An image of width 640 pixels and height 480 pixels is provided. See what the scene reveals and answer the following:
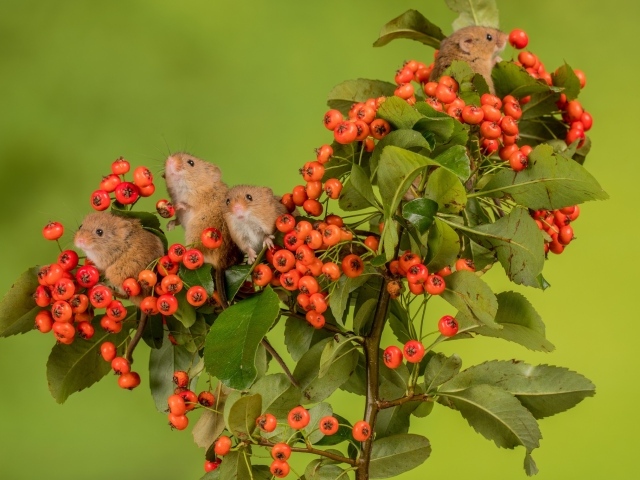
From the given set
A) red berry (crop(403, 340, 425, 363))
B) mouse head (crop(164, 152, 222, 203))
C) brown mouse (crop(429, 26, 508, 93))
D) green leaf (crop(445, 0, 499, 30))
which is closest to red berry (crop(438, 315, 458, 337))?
red berry (crop(403, 340, 425, 363))

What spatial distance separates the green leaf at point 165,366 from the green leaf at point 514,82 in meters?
0.63

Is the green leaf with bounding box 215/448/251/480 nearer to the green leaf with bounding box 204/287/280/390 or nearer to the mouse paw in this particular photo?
the green leaf with bounding box 204/287/280/390

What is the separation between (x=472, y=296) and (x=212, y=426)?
1.43ft

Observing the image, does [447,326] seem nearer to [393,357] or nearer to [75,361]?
[393,357]

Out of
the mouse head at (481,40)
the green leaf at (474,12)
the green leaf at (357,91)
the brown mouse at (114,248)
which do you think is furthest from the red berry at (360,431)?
the green leaf at (474,12)

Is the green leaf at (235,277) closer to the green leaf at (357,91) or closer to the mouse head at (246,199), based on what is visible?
the mouse head at (246,199)

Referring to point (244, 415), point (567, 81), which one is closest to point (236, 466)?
point (244, 415)

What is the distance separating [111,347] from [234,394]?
0.18m

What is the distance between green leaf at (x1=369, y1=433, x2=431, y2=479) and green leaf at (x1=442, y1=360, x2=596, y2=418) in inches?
3.6

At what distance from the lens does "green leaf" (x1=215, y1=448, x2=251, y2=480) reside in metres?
1.22

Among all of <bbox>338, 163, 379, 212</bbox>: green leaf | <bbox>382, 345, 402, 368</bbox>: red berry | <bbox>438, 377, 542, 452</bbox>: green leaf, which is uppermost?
<bbox>338, 163, 379, 212</bbox>: green leaf

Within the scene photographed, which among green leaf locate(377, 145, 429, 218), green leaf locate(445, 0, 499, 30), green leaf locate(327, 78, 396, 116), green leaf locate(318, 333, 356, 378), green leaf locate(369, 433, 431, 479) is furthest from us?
green leaf locate(445, 0, 499, 30)

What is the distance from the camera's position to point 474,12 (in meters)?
1.69

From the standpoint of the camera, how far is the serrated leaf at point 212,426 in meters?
1.34
